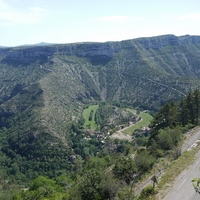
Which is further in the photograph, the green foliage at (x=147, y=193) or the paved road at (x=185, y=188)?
the green foliage at (x=147, y=193)

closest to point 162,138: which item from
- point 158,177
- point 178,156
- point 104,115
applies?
point 178,156

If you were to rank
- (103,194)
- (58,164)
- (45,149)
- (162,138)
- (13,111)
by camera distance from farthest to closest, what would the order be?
(13,111) → (45,149) → (58,164) → (162,138) → (103,194)

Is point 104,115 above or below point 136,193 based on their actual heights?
below

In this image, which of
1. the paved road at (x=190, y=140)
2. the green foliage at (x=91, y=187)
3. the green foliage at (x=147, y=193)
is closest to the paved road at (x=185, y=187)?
the green foliage at (x=147, y=193)

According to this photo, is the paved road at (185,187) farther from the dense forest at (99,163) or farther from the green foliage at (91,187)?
the green foliage at (91,187)

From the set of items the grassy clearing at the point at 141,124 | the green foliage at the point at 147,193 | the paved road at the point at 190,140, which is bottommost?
the grassy clearing at the point at 141,124

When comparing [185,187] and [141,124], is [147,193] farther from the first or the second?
[141,124]

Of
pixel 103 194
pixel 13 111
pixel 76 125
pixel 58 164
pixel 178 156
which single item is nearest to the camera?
pixel 103 194

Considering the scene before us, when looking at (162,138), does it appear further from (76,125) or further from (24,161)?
(76,125)
